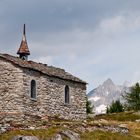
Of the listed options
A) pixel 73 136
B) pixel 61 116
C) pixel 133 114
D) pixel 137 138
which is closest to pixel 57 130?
pixel 73 136

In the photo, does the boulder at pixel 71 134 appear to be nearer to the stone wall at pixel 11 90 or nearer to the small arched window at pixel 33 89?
the stone wall at pixel 11 90

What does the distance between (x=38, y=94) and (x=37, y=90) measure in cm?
52

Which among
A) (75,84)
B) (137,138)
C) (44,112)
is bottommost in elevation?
(137,138)

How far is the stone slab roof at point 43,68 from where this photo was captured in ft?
185

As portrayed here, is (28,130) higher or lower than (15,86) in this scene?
lower

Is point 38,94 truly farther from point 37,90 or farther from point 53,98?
point 53,98

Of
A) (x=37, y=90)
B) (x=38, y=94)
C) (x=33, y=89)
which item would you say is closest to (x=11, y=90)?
(x=33, y=89)

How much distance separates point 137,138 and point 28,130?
439 inches

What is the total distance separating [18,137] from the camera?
1585 inches

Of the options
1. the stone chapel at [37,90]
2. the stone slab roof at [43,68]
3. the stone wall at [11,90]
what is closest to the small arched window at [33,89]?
the stone chapel at [37,90]

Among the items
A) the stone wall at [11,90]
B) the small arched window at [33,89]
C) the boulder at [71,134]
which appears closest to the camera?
the boulder at [71,134]

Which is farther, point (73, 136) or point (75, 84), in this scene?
point (75, 84)

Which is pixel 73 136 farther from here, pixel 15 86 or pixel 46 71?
pixel 46 71

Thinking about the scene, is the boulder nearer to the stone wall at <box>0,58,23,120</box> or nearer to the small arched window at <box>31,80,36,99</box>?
the stone wall at <box>0,58,23,120</box>
